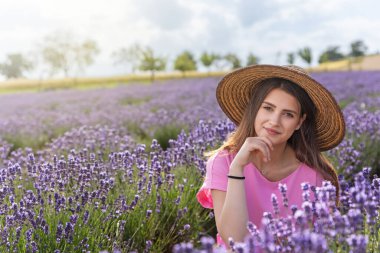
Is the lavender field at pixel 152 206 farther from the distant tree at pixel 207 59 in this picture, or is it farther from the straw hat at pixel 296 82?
the distant tree at pixel 207 59

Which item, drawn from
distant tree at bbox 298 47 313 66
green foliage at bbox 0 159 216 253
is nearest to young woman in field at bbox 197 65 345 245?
green foliage at bbox 0 159 216 253

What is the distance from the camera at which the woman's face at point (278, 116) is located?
8.61ft

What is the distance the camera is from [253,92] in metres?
3.00

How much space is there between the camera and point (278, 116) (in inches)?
103

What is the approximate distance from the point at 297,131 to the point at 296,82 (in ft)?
1.29

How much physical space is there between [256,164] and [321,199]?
3.62 ft

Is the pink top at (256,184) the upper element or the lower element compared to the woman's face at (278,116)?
lower

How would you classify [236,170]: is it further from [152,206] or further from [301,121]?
[152,206]

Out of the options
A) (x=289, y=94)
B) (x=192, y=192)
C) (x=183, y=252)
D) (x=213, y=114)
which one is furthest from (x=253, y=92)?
(x=213, y=114)

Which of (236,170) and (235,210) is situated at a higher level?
(236,170)

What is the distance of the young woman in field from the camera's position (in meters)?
2.46

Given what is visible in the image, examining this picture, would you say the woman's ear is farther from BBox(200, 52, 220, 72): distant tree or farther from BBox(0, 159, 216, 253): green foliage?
BBox(200, 52, 220, 72): distant tree

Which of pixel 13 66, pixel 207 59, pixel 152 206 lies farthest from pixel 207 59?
→ pixel 152 206

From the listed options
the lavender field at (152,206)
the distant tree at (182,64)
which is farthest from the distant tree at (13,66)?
the lavender field at (152,206)
